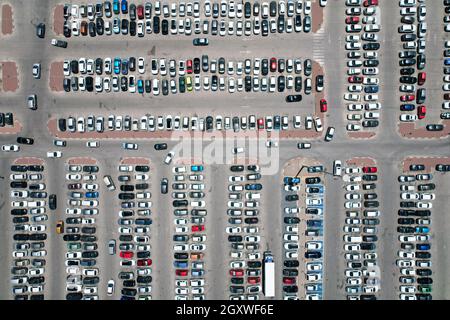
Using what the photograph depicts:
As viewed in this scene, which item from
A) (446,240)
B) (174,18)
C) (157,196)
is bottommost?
(446,240)

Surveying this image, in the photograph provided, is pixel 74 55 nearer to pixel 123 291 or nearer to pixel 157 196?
pixel 157 196

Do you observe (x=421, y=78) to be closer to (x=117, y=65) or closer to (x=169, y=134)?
(x=169, y=134)

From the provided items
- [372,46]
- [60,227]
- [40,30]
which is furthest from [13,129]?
[372,46]

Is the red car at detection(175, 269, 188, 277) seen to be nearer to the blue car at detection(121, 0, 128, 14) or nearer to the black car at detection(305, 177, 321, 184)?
the black car at detection(305, 177, 321, 184)

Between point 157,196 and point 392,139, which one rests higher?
point 392,139

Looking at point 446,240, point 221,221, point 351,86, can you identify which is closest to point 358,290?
point 446,240

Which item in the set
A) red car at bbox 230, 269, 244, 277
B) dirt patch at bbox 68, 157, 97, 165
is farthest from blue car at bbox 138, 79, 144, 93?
red car at bbox 230, 269, 244, 277
